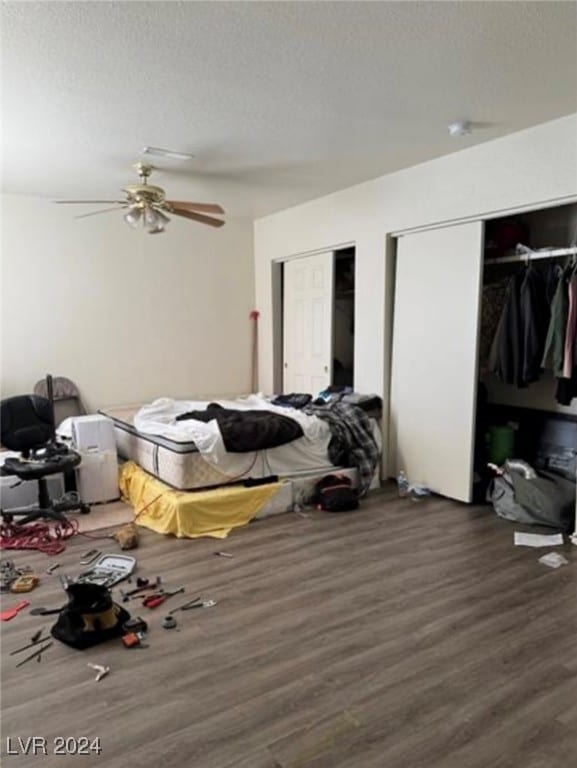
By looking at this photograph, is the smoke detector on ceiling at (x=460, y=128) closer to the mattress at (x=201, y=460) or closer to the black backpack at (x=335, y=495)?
the mattress at (x=201, y=460)

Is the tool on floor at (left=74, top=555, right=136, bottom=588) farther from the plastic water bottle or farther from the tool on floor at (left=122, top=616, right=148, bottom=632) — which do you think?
the plastic water bottle

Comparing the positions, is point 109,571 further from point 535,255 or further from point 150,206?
point 535,255

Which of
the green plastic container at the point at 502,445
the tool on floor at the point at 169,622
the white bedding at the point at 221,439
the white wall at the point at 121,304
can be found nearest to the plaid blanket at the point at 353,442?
the white bedding at the point at 221,439

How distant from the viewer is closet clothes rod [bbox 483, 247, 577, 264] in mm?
3707

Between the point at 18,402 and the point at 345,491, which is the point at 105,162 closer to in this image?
the point at 18,402

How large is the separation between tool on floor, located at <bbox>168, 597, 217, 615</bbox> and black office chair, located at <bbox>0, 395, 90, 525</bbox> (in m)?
1.41

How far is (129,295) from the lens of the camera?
587 cm

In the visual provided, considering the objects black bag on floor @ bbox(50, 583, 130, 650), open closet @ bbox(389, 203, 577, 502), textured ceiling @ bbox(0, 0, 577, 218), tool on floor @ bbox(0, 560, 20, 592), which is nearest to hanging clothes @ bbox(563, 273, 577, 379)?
open closet @ bbox(389, 203, 577, 502)

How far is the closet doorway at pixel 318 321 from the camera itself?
18.4 feet

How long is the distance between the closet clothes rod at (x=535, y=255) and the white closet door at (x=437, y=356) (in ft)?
1.04

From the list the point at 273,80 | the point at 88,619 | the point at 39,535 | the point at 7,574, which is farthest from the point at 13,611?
the point at 273,80

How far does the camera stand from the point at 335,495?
4098 millimetres

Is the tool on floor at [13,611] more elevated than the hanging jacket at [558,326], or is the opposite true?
the hanging jacket at [558,326]

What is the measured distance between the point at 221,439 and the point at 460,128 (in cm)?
265
